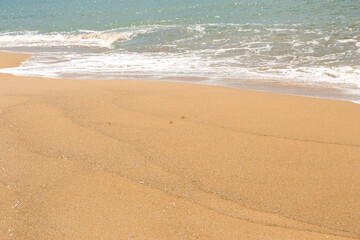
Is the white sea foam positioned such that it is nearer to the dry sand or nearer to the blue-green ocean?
the blue-green ocean

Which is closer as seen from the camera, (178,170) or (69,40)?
(178,170)

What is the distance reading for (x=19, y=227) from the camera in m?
1.90

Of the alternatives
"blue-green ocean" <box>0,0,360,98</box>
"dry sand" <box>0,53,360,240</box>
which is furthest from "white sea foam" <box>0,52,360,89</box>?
"dry sand" <box>0,53,360,240</box>

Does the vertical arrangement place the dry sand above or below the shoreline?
above

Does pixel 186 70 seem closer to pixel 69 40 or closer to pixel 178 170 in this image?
pixel 178 170

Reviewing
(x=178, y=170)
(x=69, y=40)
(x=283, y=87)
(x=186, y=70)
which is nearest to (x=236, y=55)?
(x=186, y=70)

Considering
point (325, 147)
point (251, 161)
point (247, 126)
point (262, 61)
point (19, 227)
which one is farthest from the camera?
point (262, 61)

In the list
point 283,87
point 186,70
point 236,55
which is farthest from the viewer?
point 236,55

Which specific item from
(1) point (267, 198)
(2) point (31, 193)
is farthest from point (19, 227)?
(1) point (267, 198)

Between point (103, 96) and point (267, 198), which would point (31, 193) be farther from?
point (103, 96)

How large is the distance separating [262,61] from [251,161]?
5.69m

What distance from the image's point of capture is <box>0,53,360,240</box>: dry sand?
Answer: 6.38 feet

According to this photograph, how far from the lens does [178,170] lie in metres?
2.49

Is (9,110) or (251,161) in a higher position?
(9,110)
